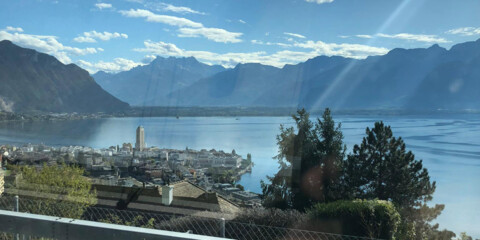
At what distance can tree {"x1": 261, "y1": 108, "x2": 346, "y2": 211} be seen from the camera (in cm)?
671

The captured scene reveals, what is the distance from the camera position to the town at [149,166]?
646cm

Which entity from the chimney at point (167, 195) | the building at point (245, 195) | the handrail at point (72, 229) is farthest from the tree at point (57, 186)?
the handrail at point (72, 229)

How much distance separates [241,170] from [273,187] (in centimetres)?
101

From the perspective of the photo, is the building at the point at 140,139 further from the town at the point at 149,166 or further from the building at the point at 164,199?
the building at the point at 164,199

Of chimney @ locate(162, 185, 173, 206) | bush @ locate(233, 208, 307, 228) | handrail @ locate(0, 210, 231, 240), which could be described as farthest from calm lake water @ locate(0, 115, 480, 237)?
handrail @ locate(0, 210, 231, 240)

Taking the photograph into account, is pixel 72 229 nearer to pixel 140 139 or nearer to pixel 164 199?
pixel 164 199

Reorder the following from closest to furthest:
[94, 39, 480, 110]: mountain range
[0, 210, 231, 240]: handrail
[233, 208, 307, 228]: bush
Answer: [0, 210, 231, 240]: handrail → [233, 208, 307, 228]: bush → [94, 39, 480, 110]: mountain range

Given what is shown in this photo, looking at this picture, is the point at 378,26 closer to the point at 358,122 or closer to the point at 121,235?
the point at 358,122

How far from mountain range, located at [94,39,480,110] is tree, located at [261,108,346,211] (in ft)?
13.0

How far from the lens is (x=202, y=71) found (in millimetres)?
14797

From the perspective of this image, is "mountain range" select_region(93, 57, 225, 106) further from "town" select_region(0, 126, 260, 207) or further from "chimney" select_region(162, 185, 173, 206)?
"chimney" select_region(162, 185, 173, 206)

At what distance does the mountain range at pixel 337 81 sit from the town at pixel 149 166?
175 inches

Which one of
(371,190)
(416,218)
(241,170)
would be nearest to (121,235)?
(416,218)

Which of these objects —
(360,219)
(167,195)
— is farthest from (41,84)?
(360,219)
